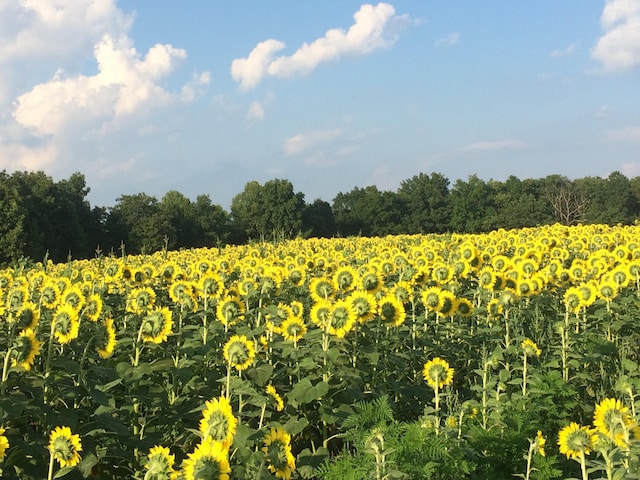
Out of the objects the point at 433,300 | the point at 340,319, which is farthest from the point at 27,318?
the point at 433,300

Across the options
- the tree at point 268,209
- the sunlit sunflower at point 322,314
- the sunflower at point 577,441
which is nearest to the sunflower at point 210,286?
the sunlit sunflower at point 322,314

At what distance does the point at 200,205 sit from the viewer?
59.3 m

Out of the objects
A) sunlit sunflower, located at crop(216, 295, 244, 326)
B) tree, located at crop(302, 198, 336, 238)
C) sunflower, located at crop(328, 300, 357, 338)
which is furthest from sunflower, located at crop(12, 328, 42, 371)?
tree, located at crop(302, 198, 336, 238)

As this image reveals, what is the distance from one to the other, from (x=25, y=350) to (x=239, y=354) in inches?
47.2

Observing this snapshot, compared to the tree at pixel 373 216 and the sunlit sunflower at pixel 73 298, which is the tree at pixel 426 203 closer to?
the tree at pixel 373 216

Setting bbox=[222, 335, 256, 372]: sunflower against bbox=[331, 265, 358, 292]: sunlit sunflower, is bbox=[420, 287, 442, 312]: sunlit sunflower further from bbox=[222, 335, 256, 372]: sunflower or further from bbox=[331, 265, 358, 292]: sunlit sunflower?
bbox=[222, 335, 256, 372]: sunflower

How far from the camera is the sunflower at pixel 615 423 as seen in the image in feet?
8.83

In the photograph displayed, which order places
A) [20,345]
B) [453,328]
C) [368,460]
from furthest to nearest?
1. [453,328]
2. [20,345]
3. [368,460]

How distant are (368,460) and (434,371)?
136 cm

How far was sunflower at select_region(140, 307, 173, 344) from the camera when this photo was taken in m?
4.19

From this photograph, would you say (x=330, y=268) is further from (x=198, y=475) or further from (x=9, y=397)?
(x=198, y=475)

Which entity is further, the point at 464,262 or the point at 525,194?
the point at 525,194

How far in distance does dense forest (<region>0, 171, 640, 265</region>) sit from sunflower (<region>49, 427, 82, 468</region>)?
2606cm

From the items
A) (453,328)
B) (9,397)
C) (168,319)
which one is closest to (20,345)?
(9,397)
